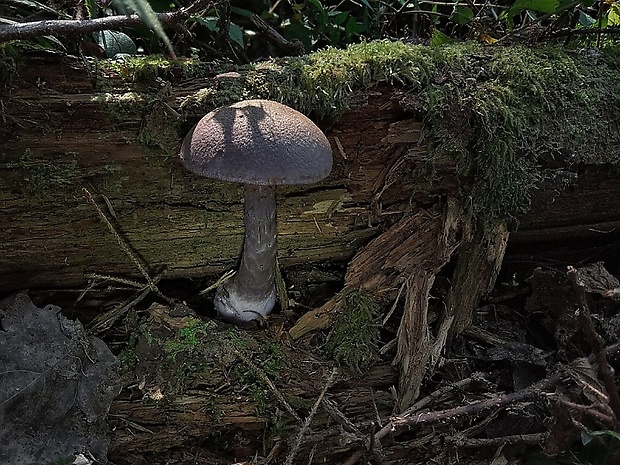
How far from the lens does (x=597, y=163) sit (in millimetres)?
2699

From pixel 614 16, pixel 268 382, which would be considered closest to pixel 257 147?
pixel 268 382

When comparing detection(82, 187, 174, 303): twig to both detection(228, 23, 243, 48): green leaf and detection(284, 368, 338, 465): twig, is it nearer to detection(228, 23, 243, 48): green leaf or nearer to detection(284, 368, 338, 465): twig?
detection(284, 368, 338, 465): twig

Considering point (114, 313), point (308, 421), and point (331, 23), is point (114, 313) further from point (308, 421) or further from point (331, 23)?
point (331, 23)

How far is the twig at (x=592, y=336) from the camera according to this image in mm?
1710

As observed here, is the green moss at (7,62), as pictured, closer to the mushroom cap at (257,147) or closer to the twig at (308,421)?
the mushroom cap at (257,147)

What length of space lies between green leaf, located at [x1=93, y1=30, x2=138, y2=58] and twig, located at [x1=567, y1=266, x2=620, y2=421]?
2217mm

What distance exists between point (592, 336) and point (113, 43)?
2432mm

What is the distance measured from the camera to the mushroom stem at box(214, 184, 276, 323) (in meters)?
2.52

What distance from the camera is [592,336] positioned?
1799 millimetres

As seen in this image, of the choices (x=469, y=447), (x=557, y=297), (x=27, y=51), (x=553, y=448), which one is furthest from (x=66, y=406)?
(x=557, y=297)

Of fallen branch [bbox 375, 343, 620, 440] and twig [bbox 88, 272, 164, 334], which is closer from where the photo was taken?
fallen branch [bbox 375, 343, 620, 440]

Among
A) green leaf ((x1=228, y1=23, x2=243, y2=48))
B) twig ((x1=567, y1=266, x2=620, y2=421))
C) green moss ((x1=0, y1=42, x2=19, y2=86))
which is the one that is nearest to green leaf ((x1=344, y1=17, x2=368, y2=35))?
green leaf ((x1=228, y1=23, x2=243, y2=48))

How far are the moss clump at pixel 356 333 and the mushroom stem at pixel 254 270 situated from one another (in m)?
0.35

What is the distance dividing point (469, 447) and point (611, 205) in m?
1.45
